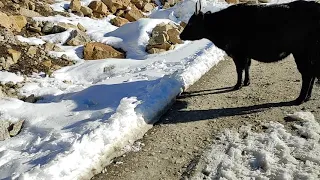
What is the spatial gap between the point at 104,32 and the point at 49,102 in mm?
5444

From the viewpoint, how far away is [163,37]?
11.3 m

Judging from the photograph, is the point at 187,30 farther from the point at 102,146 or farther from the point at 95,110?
the point at 102,146

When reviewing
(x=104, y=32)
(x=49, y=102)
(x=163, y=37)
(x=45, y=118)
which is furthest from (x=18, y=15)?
(x=45, y=118)

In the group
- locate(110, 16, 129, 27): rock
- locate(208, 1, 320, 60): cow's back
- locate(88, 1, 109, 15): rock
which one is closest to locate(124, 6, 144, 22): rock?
locate(110, 16, 129, 27): rock

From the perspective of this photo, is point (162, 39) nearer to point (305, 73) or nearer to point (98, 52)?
point (98, 52)

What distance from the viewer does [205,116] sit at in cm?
650

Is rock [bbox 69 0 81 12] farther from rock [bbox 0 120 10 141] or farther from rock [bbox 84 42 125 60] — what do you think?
rock [bbox 0 120 10 141]

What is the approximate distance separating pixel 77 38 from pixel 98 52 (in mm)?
1303

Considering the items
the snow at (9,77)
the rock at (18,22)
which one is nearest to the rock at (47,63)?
the snow at (9,77)

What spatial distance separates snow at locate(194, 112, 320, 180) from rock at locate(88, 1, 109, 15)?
9.95m

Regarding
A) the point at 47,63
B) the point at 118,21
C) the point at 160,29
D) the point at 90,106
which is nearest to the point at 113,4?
the point at 118,21

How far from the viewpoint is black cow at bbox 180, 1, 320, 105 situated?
6406mm

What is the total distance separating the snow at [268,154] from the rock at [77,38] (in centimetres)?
673

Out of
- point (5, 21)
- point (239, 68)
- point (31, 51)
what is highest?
point (5, 21)
